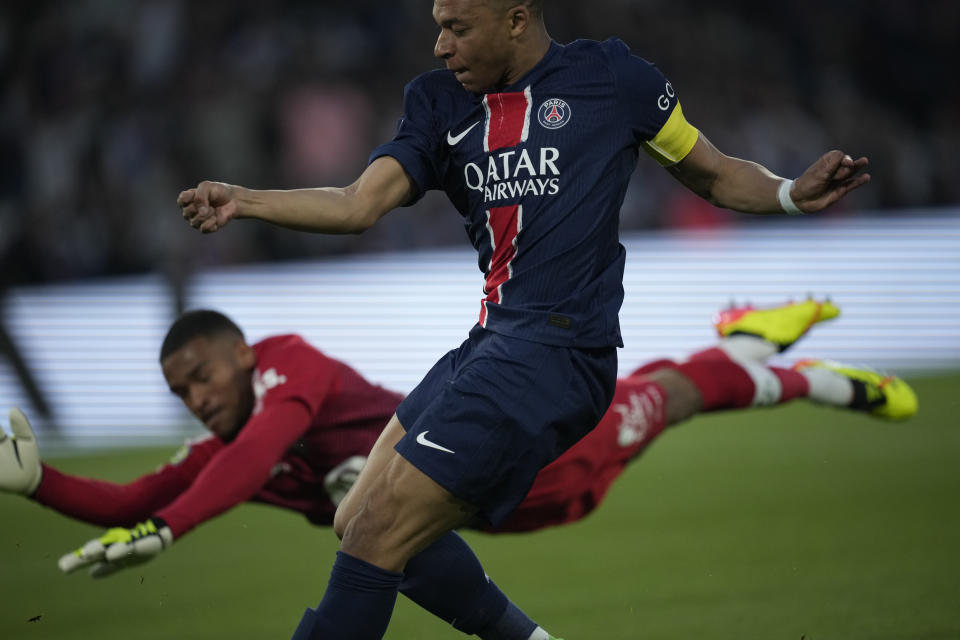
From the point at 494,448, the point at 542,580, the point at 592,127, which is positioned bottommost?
the point at 542,580

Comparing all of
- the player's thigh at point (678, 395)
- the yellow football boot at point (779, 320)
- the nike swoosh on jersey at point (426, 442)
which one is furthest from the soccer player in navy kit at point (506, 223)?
the yellow football boot at point (779, 320)

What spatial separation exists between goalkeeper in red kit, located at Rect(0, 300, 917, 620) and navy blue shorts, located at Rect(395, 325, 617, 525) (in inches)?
25.9

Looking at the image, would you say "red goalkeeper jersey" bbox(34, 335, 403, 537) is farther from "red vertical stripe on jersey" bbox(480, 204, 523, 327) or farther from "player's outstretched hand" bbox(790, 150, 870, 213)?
"player's outstretched hand" bbox(790, 150, 870, 213)

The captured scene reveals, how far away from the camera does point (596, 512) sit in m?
5.75

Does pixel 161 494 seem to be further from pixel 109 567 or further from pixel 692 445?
pixel 692 445

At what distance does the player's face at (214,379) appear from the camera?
4.30 m

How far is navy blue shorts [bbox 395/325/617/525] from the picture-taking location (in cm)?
287

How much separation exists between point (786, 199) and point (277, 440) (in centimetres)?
177

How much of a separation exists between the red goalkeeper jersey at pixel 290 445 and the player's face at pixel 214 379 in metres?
0.08

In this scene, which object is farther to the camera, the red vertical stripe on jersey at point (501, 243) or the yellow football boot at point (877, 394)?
the yellow football boot at point (877, 394)

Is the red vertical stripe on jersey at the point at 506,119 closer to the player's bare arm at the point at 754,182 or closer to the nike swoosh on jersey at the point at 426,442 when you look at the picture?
the player's bare arm at the point at 754,182

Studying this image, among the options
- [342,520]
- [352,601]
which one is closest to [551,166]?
[342,520]

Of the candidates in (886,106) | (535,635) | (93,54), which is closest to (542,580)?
(535,635)

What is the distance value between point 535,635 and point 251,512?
10.1ft
